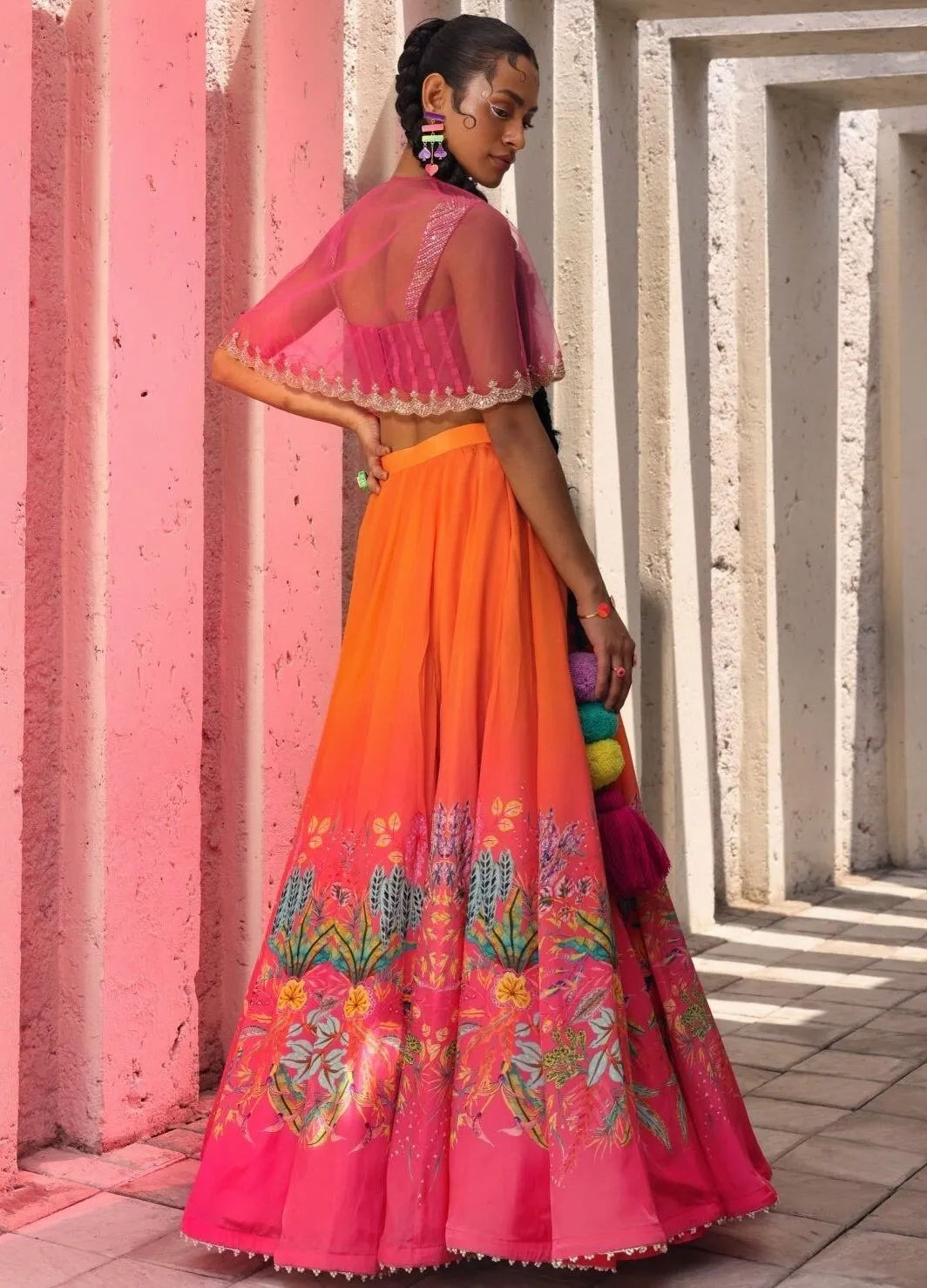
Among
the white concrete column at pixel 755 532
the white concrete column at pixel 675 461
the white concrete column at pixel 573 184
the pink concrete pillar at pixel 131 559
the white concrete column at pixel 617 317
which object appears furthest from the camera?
the white concrete column at pixel 755 532

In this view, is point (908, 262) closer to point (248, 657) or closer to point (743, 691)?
point (743, 691)

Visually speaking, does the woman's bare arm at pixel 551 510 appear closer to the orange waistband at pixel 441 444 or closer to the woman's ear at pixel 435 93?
the orange waistband at pixel 441 444

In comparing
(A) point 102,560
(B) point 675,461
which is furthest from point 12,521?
(B) point 675,461

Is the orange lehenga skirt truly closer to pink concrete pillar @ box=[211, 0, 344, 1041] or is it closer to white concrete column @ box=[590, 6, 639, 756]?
pink concrete pillar @ box=[211, 0, 344, 1041]

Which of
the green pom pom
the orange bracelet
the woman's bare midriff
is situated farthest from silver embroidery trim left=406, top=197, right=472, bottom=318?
the green pom pom

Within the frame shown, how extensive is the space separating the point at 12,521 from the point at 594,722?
3.93 ft

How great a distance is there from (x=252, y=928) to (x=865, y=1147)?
1458mm

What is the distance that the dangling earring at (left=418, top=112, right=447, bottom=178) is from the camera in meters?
3.09

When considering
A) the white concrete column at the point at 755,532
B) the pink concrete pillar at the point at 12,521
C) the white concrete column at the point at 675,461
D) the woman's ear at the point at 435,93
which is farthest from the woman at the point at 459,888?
the white concrete column at the point at 755,532

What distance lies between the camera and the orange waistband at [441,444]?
312 centimetres

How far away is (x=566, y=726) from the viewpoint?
3004 millimetres

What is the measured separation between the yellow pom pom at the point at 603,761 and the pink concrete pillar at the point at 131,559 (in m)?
1.11

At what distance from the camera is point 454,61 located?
3051 millimetres

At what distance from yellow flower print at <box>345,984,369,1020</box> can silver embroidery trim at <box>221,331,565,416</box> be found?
3.22ft
